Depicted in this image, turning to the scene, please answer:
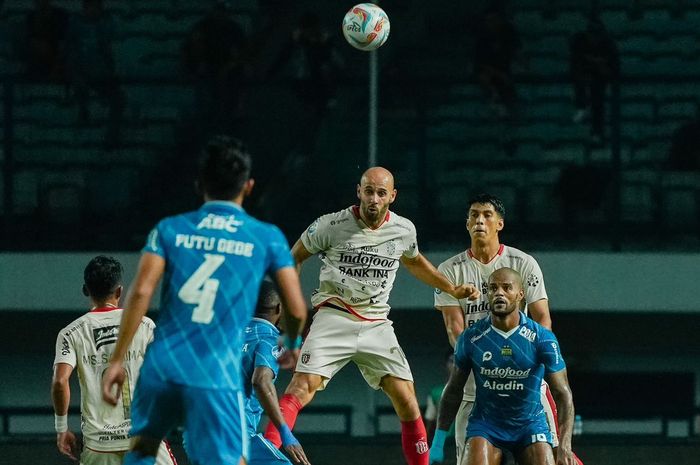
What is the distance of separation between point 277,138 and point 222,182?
342 inches

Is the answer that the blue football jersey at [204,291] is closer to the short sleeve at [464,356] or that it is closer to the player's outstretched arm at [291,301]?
the player's outstretched arm at [291,301]

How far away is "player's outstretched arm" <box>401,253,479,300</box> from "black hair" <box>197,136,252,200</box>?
2.79m

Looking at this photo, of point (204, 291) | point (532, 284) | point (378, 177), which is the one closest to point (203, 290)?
point (204, 291)

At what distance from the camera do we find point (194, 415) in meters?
5.32

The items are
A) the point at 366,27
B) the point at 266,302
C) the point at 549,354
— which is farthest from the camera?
the point at 366,27

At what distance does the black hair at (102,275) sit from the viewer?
6824 mm

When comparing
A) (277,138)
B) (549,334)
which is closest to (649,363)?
(277,138)

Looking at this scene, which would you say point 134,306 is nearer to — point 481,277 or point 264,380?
point 264,380

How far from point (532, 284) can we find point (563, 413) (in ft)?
3.84

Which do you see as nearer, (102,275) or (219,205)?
(219,205)

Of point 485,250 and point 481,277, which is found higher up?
point 485,250

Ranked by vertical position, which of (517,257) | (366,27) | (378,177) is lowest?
(517,257)

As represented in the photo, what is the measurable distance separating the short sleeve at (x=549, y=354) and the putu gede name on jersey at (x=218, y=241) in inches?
104

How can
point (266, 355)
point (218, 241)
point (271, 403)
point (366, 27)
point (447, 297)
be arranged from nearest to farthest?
1. point (218, 241)
2. point (271, 403)
3. point (266, 355)
4. point (447, 297)
5. point (366, 27)
